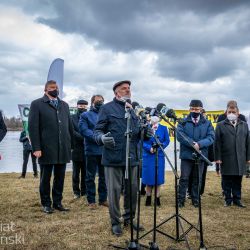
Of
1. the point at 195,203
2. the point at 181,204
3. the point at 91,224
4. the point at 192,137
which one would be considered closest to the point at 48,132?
the point at 91,224

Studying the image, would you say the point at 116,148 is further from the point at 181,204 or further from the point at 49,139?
the point at 181,204

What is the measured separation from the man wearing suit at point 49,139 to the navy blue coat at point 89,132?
0.49 metres

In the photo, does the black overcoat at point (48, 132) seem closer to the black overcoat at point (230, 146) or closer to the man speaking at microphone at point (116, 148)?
the man speaking at microphone at point (116, 148)

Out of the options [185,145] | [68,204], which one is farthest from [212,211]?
[68,204]

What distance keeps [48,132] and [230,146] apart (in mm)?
3802

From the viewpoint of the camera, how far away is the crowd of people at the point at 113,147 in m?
5.45

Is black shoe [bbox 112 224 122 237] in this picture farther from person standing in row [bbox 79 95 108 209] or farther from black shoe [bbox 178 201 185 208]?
black shoe [bbox 178 201 185 208]

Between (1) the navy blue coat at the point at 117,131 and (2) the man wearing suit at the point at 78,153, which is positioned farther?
(2) the man wearing suit at the point at 78,153

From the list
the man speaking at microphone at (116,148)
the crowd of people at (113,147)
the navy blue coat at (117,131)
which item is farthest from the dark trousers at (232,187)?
the navy blue coat at (117,131)

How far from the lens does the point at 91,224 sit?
19.1 feet

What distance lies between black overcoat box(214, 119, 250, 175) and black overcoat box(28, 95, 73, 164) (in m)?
3.22

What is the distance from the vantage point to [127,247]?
184 inches

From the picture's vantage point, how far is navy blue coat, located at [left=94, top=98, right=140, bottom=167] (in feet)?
17.7

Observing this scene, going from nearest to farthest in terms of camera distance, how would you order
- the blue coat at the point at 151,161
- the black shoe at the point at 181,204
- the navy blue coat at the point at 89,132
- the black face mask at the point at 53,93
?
the black face mask at the point at 53,93 < the navy blue coat at the point at 89,132 < the black shoe at the point at 181,204 < the blue coat at the point at 151,161
